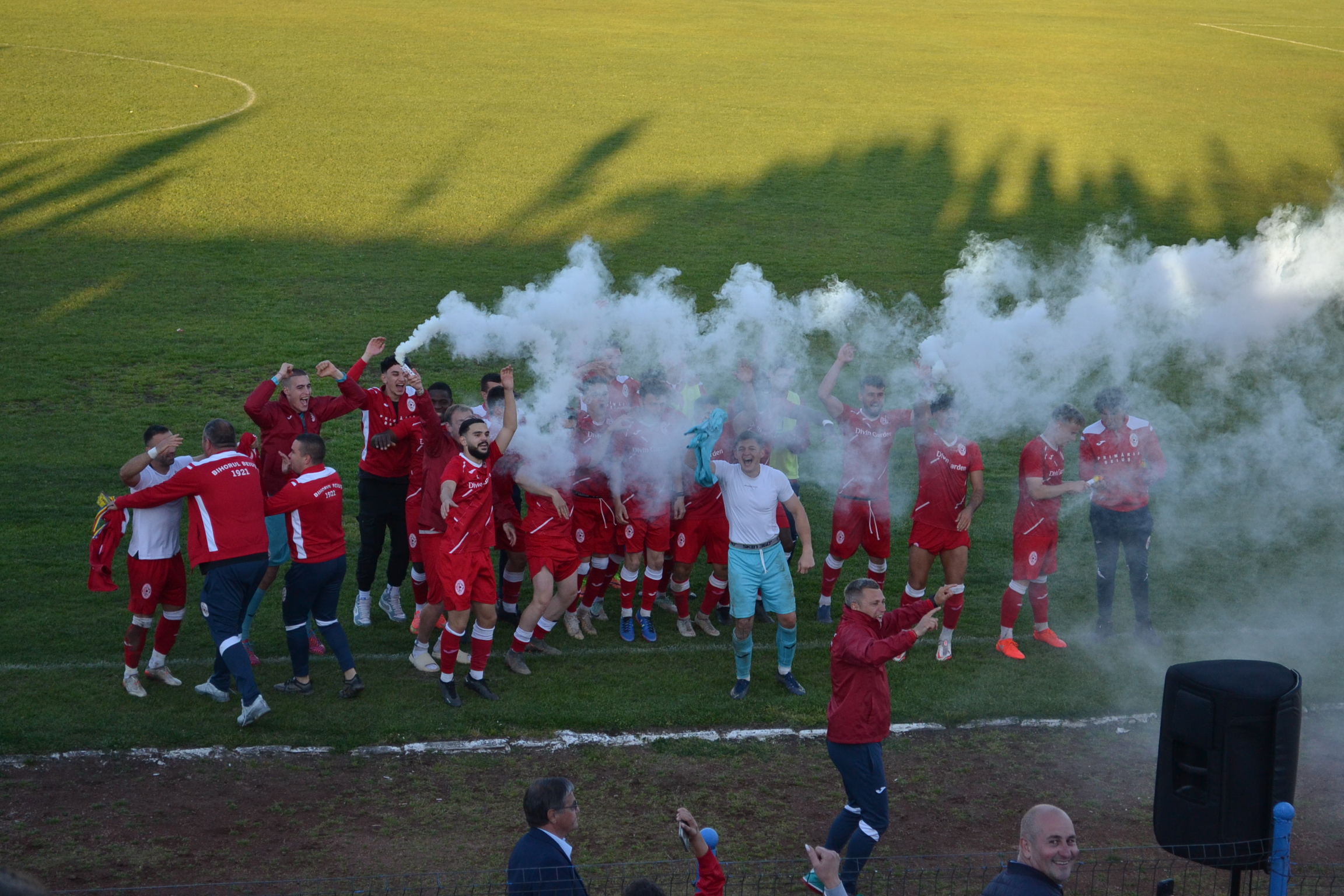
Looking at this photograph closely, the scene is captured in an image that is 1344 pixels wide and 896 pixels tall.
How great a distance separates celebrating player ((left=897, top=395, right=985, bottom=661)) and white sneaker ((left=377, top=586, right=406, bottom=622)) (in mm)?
3931

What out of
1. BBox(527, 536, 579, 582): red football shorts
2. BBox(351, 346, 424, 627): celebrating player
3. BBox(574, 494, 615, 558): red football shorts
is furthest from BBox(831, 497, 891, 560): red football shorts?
BBox(351, 346, 424, 627): celebrating player

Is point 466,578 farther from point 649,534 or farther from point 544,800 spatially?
point 544,800

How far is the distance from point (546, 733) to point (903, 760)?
2.21m

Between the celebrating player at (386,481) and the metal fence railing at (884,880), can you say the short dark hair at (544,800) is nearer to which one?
the metal fence railing at (884,880)

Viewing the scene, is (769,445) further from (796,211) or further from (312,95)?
(312,95)

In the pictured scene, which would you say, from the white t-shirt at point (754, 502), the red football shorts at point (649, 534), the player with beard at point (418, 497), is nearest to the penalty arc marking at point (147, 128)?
the player with beard at point (418, 497)

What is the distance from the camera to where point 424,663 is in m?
8.47

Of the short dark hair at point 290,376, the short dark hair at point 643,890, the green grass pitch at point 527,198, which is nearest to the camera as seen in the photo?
the short dark hair at point 643,890

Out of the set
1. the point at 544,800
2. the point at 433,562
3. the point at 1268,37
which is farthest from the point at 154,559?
the point at 1268,37

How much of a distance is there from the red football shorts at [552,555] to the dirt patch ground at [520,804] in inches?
55.8

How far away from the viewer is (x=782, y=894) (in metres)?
6.16

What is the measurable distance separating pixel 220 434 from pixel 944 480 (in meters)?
4.91

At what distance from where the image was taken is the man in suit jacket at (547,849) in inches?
181

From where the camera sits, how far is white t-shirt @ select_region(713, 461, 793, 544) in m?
7.94
